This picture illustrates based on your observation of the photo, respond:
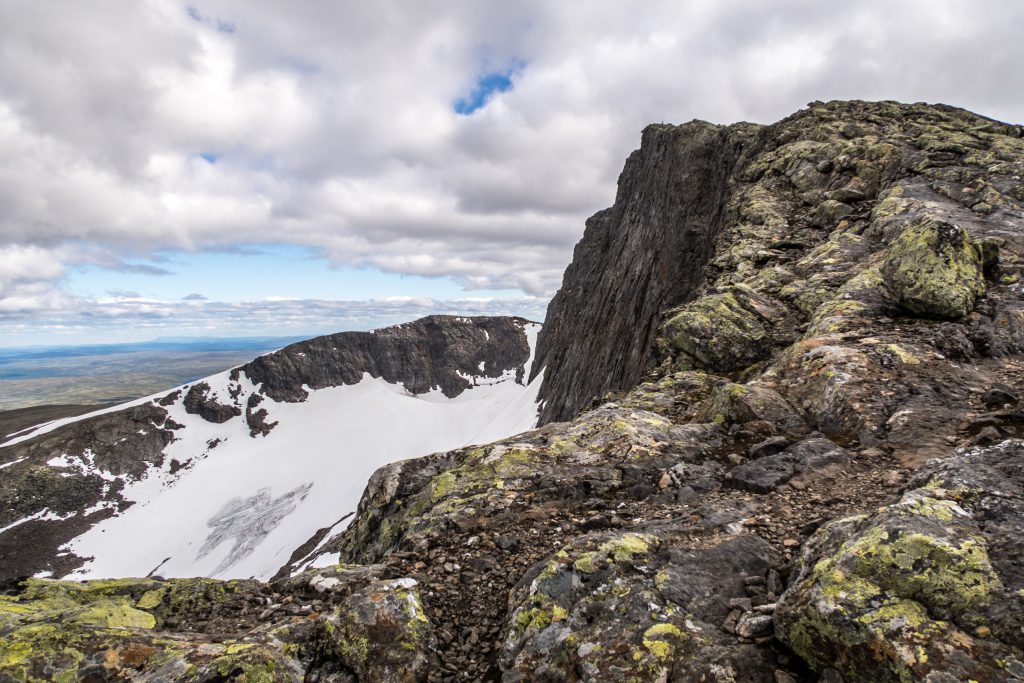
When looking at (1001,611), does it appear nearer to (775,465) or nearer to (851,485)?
(851,485)

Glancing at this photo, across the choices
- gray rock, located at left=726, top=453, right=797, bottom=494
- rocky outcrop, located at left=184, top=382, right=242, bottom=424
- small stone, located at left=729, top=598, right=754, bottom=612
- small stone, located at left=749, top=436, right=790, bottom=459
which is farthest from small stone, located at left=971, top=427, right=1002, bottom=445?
rocky outcrop, located at left=184, top=382, right=242, bottom=424

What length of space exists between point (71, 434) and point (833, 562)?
20900 centimetres

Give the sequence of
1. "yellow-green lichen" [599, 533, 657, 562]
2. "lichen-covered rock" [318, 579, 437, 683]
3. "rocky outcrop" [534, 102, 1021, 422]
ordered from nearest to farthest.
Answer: "lichen-covered rock" [318, 579, 437, 683]
"yellow-green lichen" [599, 533, 657, 562]
"rocky outcrop" [534, 102, 1021, 422]

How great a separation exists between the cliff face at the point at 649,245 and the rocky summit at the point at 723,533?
58.9 ft

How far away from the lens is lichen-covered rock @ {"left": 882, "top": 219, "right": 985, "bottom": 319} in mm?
13398

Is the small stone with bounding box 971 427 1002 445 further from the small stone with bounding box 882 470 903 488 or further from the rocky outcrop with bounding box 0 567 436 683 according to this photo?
the rocky outcrop with bounding box 0 567 436 683

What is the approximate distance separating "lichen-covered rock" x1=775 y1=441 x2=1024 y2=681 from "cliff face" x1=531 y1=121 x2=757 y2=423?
84.6ft

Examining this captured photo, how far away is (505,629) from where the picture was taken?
23.8ft

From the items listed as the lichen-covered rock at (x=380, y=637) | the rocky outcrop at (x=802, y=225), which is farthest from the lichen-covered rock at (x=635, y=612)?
the rocky outcrop at (x=802, y=225)

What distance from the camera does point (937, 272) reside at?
1388 cm

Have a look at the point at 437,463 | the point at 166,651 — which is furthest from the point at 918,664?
the point at 437,463

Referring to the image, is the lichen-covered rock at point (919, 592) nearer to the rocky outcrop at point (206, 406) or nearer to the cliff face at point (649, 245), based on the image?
the cliff face at point (649, 245)

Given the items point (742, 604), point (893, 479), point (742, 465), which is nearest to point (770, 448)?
point (742, 465)

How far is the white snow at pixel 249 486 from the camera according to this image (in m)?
118
